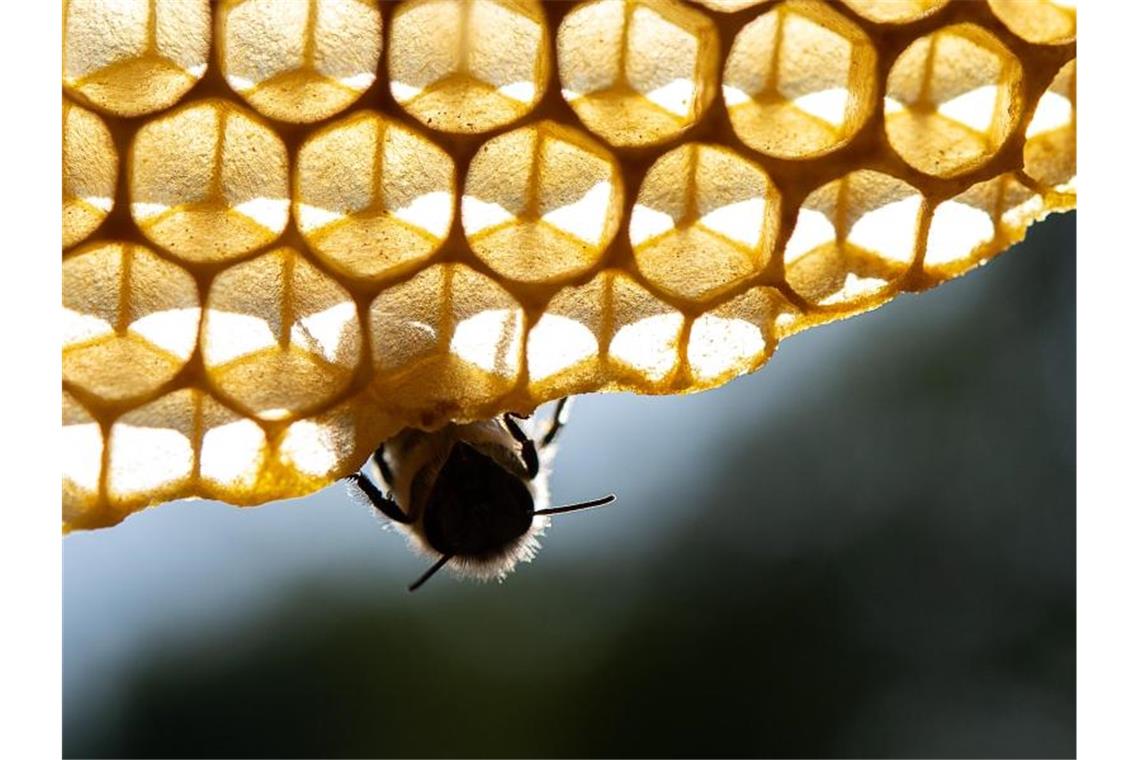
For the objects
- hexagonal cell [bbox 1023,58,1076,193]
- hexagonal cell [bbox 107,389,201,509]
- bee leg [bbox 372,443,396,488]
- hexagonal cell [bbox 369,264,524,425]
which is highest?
hexagonal cell [bbox 1023,58,1076,193]

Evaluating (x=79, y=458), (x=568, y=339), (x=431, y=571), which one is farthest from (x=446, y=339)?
(x=431, y=571)

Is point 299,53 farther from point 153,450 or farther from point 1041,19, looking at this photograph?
point 1041,19

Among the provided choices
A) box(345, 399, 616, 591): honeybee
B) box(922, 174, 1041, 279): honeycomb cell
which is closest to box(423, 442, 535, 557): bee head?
box(345, 399, 616, 591): honeybee

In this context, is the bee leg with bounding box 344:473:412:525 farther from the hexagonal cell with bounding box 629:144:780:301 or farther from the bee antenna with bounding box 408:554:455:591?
the hexagonal cell with bounding box 629:144:780:301

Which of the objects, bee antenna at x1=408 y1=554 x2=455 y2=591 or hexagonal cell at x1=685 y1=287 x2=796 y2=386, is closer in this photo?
hexagonal cell at x1=685 y1=287 x2=796 y2=386

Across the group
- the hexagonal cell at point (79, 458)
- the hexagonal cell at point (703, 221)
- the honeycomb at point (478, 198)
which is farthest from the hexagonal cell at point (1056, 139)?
the hexagonal cell at point (79, 458)

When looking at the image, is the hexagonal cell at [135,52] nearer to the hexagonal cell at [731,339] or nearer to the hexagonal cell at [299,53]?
the hexagonal cell at [299,53]

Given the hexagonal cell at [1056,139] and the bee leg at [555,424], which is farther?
the bee leg at [555,424]
